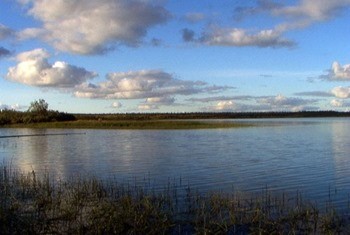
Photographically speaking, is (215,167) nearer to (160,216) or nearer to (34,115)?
(160,216)

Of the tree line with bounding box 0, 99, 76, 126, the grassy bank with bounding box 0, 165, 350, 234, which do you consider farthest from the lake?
the tree line with bounding box 0, 99, 76, 126

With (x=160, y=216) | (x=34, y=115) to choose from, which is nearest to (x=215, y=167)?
(x=160, y=216)

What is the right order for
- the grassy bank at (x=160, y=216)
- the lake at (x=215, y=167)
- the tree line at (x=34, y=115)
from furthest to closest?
the tree line at (x=34, y=115) → the lake at (x=215, y=167) → the grassy bank at (x=160, y=216)

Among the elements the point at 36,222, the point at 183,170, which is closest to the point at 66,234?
the point at 36,222

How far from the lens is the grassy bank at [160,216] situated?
11383 millimetres

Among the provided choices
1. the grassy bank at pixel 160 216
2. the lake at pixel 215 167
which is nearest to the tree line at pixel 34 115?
the lake at pixel 215 167

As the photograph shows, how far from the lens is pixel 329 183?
20047 millimetres

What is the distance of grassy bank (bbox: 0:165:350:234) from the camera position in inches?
448

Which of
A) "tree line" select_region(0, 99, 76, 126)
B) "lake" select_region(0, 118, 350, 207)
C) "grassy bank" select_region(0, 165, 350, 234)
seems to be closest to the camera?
"grassy bank" select_region(0, 165, 350, 234)

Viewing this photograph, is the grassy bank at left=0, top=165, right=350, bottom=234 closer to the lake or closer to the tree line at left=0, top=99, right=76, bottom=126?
the lake

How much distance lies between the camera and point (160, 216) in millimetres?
12344

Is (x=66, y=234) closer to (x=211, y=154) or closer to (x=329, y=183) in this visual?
(x=329, y=183)

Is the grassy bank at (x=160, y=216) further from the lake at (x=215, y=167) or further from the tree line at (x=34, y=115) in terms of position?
the tree line at (x=34, y=115)

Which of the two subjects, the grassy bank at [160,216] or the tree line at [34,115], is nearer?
the grassy bank at [160,216]
